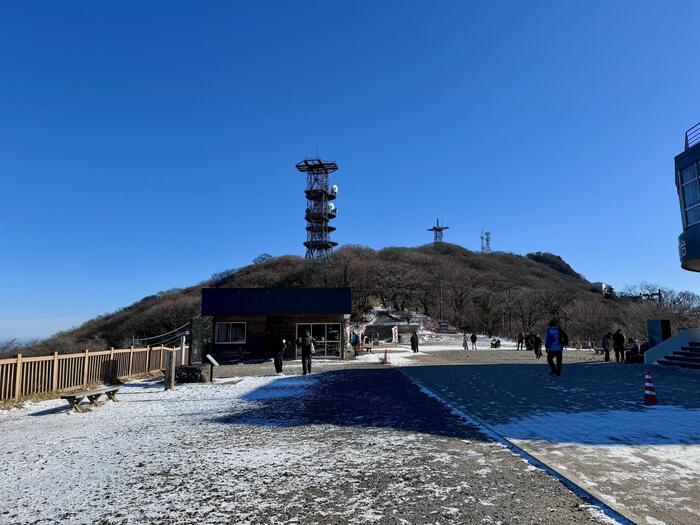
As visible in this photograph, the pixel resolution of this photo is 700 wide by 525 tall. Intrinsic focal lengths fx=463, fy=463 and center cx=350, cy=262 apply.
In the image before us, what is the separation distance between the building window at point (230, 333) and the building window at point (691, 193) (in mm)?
24509

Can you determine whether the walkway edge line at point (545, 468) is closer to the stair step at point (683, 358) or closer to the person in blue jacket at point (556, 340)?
the person in blue jacket at point (556, 340)

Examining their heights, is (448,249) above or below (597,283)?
above

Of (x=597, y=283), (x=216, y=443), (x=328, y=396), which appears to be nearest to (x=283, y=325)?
(x=328, y=396)

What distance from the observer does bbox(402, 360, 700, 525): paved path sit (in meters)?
4.52

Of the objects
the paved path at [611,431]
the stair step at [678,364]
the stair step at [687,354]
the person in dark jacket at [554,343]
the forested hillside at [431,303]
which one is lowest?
the stair step at [678,364]

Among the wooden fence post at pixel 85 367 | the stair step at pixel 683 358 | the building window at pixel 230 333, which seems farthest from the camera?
the building window at pixel 230 333

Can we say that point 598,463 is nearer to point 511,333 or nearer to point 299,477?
point 299,477

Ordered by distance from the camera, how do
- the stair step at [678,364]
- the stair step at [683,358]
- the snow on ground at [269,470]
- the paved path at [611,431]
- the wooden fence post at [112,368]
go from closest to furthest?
the snow on ground at [269,470], the paved path at [611,431], the wooden fence post at [112,368], the stair step at [678,364], the stair step at [683,358]

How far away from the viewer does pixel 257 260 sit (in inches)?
4749

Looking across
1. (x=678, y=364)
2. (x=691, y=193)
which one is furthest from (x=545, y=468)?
(x=691, y=193)

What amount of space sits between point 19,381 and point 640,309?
262ft

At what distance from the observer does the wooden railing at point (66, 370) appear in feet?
38.0

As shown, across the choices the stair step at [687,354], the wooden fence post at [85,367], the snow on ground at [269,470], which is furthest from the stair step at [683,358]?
the wooden fence post at [85,367]

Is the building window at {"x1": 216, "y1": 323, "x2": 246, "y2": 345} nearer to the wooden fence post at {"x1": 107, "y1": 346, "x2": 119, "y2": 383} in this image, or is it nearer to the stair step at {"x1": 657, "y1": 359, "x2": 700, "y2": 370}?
the wooden fence post at {"x1": 107, "y1": 346, "x2": 119, "y2": 383}
